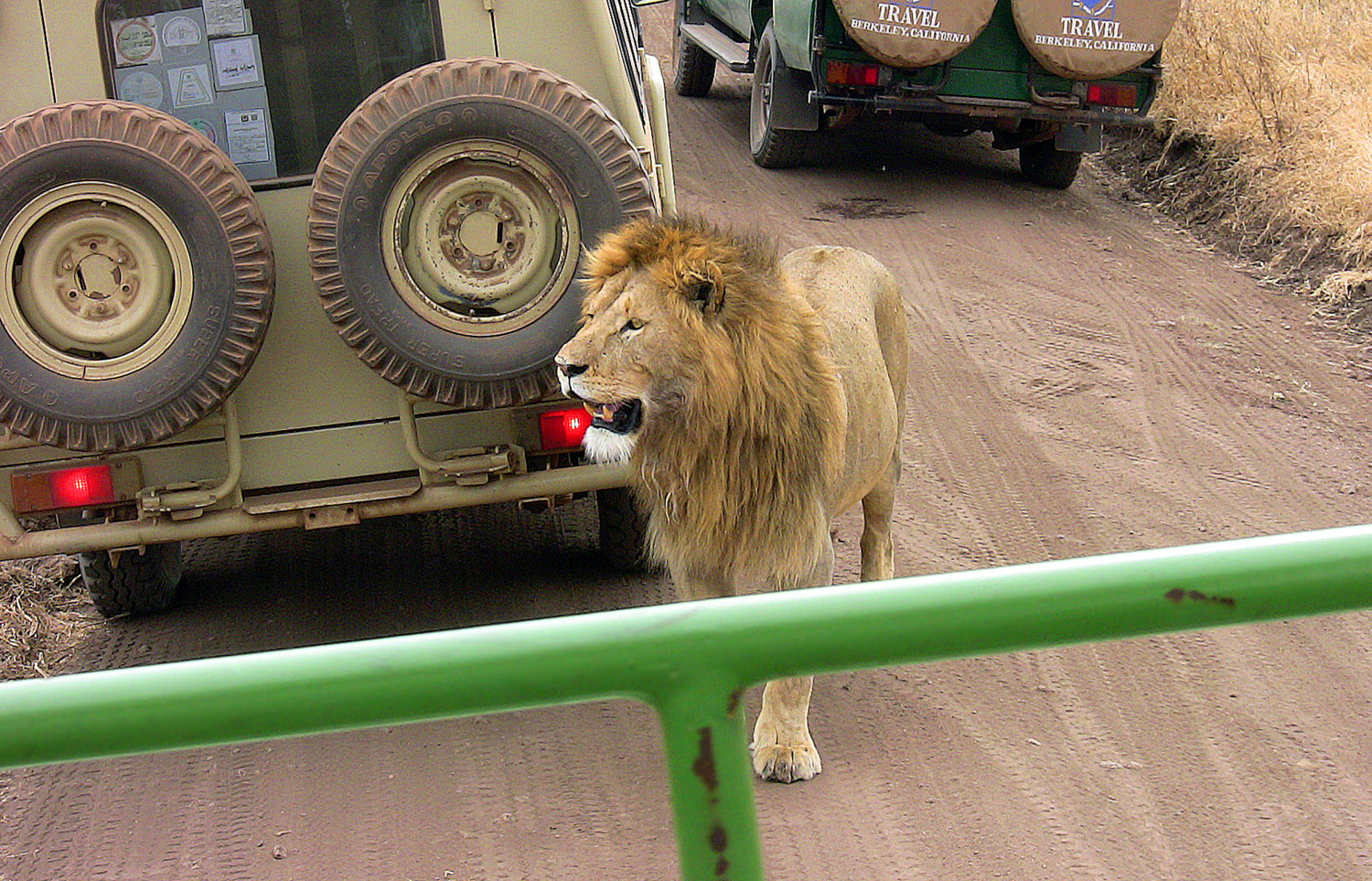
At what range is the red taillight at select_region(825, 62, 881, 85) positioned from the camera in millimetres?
9438

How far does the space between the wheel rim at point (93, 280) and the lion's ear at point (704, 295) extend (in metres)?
1.51

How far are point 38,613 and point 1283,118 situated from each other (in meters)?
8.85

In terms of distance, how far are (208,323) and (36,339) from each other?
0.49m

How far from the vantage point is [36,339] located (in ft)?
12.7

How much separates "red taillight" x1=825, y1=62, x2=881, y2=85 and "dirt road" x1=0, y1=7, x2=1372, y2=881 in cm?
282

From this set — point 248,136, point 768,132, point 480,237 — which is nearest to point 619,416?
point 480,237

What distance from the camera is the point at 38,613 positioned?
5.19 metres

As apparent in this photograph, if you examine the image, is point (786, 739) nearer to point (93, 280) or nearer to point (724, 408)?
point (724, 408)

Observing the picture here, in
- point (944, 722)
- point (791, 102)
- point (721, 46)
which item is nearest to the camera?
point (944, 722)

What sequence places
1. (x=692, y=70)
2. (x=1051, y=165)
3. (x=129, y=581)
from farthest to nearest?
(x=692, y=70) → (x=1051, y=165) → (x=129, y=581)

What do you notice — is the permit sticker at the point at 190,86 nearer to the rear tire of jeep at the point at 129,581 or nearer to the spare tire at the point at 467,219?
the spare tire at the point at 467,219

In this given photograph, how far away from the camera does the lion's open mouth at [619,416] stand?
354cm

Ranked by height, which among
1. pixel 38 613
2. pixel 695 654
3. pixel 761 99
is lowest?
pixel 38 613

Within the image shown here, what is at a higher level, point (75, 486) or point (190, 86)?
point (190, 86)
